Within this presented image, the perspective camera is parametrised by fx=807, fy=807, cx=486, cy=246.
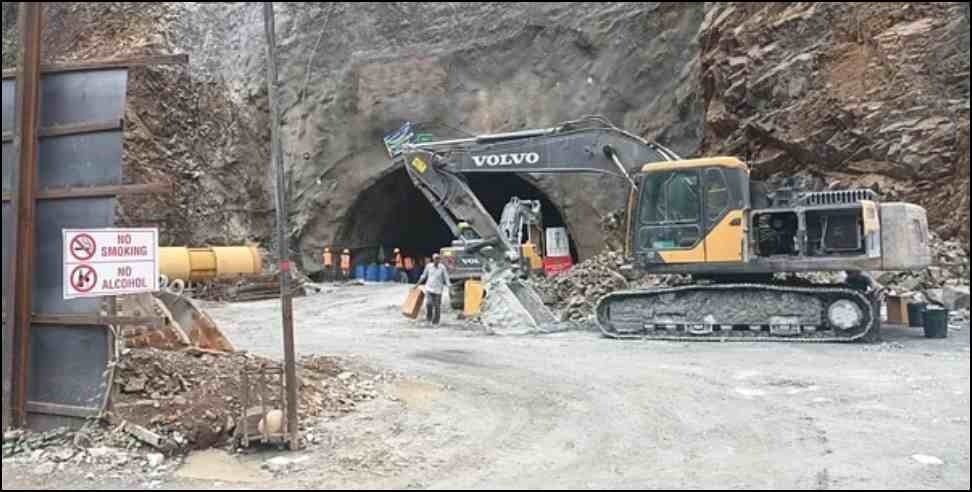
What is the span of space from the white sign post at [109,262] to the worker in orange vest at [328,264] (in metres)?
21.3

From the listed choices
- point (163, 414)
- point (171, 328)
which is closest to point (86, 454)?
point (163, 414)

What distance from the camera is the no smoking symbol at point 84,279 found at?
5.66 m

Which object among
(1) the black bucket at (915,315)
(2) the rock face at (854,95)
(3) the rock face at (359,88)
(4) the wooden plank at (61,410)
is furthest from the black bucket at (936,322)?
(3) the rock face at (359,88)

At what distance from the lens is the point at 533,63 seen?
2605 cm

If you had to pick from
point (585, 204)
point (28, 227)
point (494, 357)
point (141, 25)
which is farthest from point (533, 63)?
point (28, 227)

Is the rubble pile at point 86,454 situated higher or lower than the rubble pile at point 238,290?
lower

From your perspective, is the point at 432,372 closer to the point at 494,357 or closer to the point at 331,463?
the point at 494,357

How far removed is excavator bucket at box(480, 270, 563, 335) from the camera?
1310 cm

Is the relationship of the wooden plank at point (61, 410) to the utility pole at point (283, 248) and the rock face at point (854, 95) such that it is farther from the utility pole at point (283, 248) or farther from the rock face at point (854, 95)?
the rock face at point (854, 95)

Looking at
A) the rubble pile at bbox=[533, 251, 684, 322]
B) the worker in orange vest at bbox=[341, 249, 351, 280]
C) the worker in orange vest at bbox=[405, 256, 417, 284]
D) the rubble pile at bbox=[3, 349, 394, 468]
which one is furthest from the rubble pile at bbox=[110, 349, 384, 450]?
the worker in orange vest at bbox=[405, 256, 417, 284]

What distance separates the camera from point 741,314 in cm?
1181

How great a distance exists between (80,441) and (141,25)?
25004 millimetres

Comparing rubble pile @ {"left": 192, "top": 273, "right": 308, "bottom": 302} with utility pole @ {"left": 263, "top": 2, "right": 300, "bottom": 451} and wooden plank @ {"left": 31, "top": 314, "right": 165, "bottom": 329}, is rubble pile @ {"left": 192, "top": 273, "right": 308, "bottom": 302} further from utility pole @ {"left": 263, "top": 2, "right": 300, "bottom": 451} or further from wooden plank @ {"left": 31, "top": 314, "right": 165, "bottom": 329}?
utility pole @ {"left": 263, "top": 2, "right": 300, "bottom": 451}

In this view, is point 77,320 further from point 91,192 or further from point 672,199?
point 672,199
